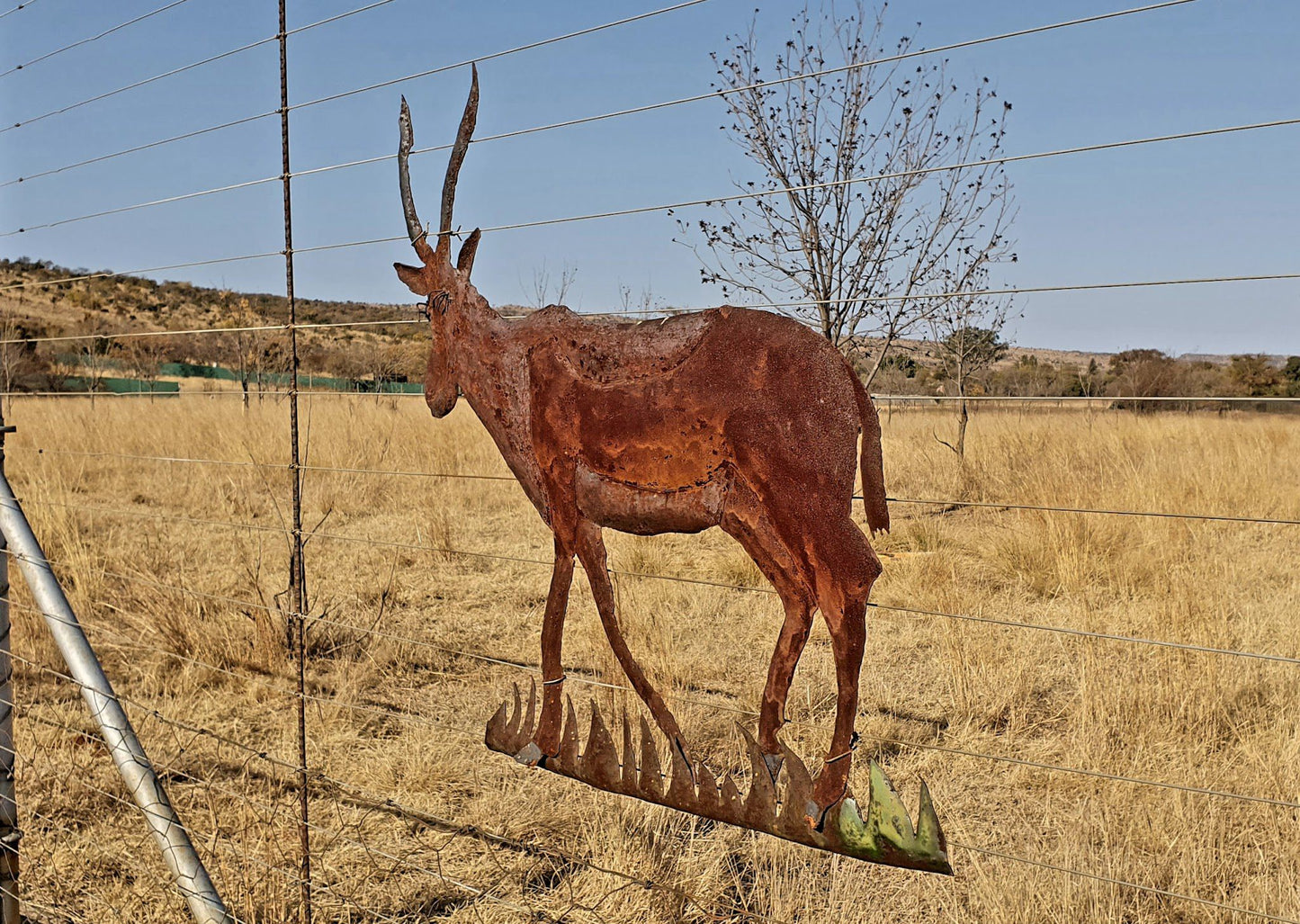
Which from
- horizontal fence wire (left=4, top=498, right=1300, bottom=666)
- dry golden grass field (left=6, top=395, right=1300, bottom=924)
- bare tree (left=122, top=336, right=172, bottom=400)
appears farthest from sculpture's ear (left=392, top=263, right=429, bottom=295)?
bare tree (left=122, top=336, right=172, bottom=400)

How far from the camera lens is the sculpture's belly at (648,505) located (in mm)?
1856

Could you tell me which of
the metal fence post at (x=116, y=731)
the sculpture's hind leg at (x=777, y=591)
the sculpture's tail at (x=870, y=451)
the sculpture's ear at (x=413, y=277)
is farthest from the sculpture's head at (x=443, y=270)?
the metal fence post at (x=116, y=731)

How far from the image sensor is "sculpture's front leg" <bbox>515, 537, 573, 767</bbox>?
2064 mm

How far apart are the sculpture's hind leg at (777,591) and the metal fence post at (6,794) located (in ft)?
7.78

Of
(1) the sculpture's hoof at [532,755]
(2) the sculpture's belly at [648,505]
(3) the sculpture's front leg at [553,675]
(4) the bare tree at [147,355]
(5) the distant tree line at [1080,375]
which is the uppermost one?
(4) the bare tree at [147,355]

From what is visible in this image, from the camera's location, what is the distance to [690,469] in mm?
1862

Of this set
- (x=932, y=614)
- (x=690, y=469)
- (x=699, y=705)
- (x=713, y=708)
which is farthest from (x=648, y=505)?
(x=713, y=708)

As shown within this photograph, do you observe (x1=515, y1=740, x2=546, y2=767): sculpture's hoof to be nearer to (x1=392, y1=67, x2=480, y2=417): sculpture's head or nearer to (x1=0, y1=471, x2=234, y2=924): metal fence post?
(x1=392, y1=67, x2=480, y2=417): sculpture's head

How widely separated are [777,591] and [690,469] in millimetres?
304

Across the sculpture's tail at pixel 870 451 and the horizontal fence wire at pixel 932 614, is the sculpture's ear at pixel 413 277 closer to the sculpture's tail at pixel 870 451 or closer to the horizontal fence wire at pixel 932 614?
the horizontal fence wire at pixel 932 614

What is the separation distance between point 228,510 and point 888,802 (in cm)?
772

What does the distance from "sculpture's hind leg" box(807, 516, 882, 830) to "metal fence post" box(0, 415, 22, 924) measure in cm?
249

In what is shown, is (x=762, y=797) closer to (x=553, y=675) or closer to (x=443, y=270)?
(x=553, y=675)

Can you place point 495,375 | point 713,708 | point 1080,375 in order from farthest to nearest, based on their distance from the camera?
point 1080,375 < point 713,708 < point 495,375
